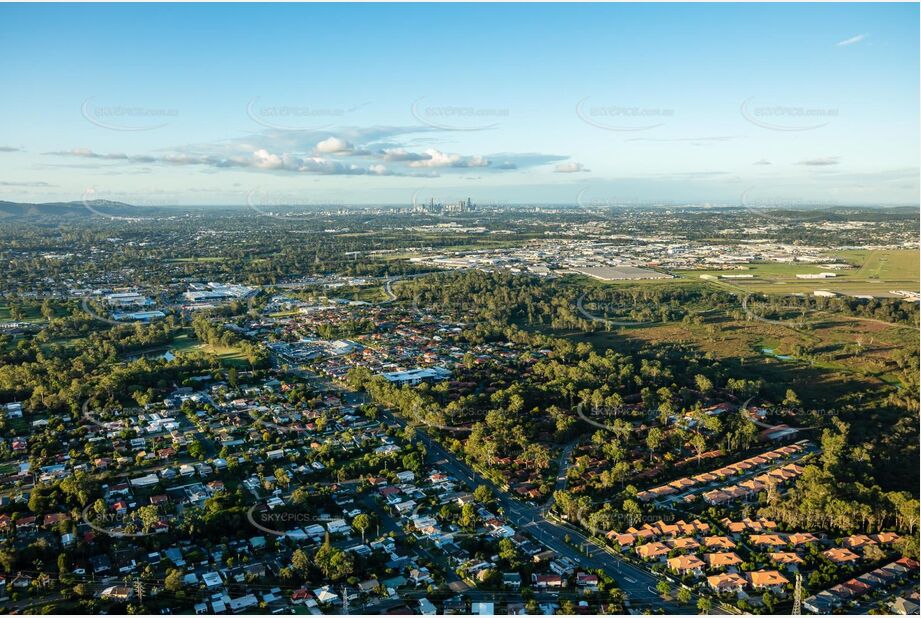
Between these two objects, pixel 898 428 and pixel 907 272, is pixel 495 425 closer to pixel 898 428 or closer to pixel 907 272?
pixel 898 428

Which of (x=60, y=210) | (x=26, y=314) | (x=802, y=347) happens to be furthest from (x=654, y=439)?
(x=60, y=210)

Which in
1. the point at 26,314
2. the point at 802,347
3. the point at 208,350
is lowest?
the point at 208,350

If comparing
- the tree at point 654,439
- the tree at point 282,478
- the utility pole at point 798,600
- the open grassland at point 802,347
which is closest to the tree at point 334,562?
the tree at point 282,478

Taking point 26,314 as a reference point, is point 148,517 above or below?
below

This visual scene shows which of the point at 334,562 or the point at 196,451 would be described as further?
the point at 196,451

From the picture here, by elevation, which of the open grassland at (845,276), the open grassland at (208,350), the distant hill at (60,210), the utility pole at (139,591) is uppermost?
the distant hill at (60,210)

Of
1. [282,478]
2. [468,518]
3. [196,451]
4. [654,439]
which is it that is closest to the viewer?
[468,518]

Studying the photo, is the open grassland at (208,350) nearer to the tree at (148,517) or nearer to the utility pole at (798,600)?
the tree at (148,517)

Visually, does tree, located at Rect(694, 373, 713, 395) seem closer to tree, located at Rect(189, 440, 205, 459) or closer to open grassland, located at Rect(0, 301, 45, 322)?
tree, located at Rect(189, 440, 205, 459)

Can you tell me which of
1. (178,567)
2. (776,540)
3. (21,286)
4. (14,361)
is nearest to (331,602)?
A: (178,567)

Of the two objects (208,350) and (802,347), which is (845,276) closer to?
(802,347)

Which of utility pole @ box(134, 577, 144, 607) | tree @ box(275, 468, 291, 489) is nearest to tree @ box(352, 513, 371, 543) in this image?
tree @ box(275, 468, 291, 489)
